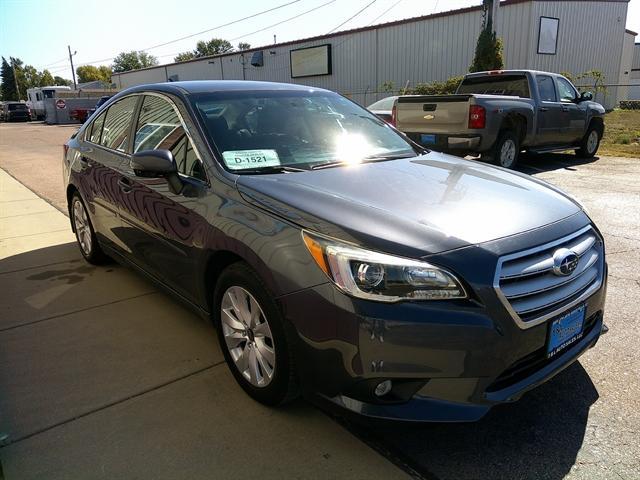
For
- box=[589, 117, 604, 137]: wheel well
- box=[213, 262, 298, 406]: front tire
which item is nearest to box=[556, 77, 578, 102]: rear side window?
box=[589, 117, 604, 137]: wheel well

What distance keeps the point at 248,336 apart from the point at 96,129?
3128 mm

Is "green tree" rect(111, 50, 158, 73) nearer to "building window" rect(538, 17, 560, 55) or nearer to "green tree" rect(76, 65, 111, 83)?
"green tree" rect(76, 65, 111, 83)

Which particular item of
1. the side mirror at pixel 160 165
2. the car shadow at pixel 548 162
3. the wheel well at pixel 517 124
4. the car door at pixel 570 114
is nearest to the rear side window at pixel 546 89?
the car door at pixel 570 114

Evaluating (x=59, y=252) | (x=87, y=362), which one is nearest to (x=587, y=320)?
(x=87, y=362)

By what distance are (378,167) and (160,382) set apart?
181 centimetres

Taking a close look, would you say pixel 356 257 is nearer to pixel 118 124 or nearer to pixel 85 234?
pixel 118 124

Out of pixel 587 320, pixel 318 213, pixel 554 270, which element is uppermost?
pixel 318 213

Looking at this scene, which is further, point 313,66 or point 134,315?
point 313,66

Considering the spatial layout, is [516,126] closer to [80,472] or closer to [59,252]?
[59,252]

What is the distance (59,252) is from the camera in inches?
223

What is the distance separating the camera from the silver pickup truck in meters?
9.00

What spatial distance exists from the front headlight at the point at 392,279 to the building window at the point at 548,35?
2494 cm

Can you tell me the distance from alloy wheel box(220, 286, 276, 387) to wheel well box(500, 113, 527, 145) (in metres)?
7.91

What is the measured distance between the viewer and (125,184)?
387cm
